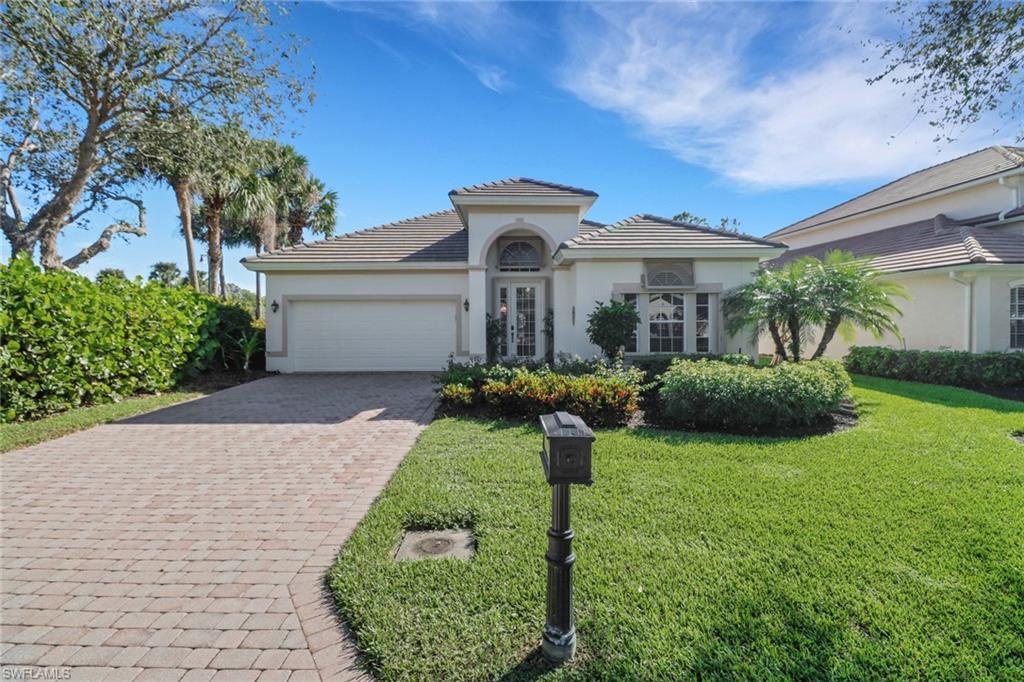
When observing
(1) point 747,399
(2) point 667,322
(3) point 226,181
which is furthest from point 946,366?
(3) point 226,181

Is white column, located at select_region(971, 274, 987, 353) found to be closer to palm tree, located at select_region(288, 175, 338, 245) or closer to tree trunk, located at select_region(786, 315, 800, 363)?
tree trunk, located at select_region(786, 315, 800, 363)

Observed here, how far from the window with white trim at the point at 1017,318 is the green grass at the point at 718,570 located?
10614 mm

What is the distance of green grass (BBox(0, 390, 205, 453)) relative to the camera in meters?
6.99

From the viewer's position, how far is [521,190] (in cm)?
1375

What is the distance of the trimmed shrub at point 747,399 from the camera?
7293mm

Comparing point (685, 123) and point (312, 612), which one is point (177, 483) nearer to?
point (312, 612)

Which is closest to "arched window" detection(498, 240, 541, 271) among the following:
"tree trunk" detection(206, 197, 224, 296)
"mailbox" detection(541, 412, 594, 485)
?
"mailbox" detection(541, 412, 594, 485)

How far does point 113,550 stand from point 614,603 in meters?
4.36

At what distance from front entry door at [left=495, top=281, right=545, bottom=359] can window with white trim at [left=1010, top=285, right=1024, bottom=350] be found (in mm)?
13760

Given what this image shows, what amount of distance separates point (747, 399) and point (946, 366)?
9.42m

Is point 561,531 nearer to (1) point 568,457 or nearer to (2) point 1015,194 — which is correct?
(1) point 568,457

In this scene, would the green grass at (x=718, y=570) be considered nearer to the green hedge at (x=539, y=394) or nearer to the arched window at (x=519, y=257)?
the green hedge at (x=539, y=394)

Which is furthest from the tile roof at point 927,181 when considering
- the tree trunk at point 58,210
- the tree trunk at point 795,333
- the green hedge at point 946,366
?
the tree trunk at point 58,210

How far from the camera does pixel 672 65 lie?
336 inches
